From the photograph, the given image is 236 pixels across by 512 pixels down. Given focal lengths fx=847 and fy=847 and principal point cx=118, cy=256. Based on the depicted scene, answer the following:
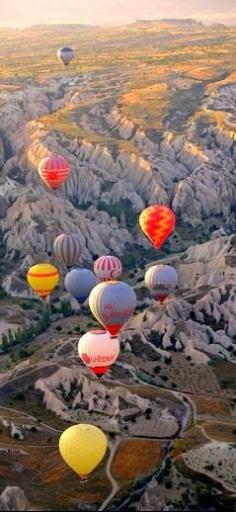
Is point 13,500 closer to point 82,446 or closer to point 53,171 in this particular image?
point 82,446

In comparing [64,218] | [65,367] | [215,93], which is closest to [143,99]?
[215,93]

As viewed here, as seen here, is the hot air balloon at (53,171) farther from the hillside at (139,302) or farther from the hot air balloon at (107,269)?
the hot air balloon at (107,269)

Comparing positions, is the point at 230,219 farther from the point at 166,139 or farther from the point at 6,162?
the point at 6,162

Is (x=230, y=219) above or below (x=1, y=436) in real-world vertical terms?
below

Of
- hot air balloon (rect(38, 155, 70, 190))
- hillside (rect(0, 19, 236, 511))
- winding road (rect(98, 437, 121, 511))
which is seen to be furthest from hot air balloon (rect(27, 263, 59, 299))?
winding road (rect(98, 437, 121, 511))

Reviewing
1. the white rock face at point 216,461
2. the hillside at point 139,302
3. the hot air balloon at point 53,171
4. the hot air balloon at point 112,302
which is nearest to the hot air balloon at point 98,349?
the hot air balloon at point 112,302

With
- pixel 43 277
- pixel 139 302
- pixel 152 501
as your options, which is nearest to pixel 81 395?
pixel 152 501
